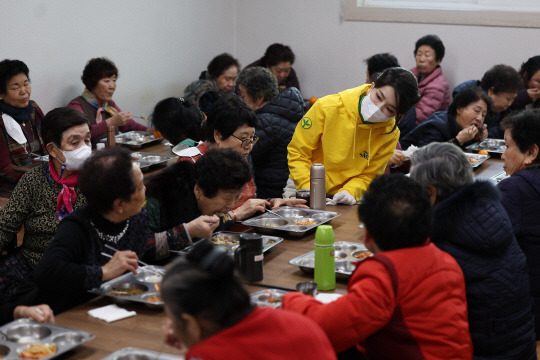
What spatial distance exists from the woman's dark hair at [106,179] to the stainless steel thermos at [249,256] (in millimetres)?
456

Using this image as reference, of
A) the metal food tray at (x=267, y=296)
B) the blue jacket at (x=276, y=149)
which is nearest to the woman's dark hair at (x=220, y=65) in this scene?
the blue jacket at (x=276, y=149)

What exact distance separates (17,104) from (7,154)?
41 centimetres

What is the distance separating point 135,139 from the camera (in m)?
5.34

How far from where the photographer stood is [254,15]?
797cm

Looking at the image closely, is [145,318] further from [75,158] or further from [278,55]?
[278,55]

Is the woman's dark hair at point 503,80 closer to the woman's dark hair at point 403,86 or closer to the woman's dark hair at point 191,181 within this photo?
the woman's dark hair at point 403,86

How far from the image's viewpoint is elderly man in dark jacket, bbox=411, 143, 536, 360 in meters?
2.21

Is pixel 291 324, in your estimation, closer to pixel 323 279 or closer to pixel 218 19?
pixel 323 279

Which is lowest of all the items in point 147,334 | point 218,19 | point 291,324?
point 147,334

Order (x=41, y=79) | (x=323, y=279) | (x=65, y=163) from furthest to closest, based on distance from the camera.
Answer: (x=41, y=79), (x=65, y=163), (x=323, y=279)

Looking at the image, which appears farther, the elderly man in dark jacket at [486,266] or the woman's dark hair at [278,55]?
the woman's dark hair at [278,55]

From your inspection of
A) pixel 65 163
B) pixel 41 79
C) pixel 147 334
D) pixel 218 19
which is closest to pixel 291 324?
pixel 147 334

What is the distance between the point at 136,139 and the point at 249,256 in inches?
124

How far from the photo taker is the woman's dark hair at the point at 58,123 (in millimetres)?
3297
